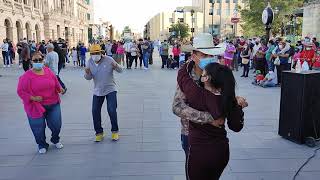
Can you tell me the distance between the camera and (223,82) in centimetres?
259

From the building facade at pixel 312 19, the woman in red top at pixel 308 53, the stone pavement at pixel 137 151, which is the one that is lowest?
the stone pavement at pixel 137 151


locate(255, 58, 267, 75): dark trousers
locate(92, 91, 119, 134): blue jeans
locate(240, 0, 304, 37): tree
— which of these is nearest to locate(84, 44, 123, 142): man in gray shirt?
locate(92, 91, 119, 134): blue jeans

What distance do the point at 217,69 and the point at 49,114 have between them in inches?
156

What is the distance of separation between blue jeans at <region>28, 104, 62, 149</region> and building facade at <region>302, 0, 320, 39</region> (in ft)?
73.3

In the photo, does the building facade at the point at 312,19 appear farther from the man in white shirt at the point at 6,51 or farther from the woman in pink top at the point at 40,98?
the woman in pink top at the point at 40,98

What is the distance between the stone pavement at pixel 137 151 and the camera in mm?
4820

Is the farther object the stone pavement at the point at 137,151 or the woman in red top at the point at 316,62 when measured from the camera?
the woman in red top at the point at 316,62

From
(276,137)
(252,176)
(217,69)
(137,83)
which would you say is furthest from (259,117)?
(137,83)

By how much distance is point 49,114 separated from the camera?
589cm

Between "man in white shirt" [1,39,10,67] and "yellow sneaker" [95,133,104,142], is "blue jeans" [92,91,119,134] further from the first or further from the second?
"man in white shirt" [1,39,10,67]

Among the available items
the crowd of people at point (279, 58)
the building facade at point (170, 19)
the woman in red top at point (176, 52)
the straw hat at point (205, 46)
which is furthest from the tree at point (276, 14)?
the building facade at point (170, 19)

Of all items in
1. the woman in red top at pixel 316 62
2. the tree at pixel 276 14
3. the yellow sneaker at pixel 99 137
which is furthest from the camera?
the tree at pixel 276 14

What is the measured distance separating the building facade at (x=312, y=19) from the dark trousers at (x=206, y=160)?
24.1m

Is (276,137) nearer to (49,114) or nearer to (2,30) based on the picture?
(49,114)
